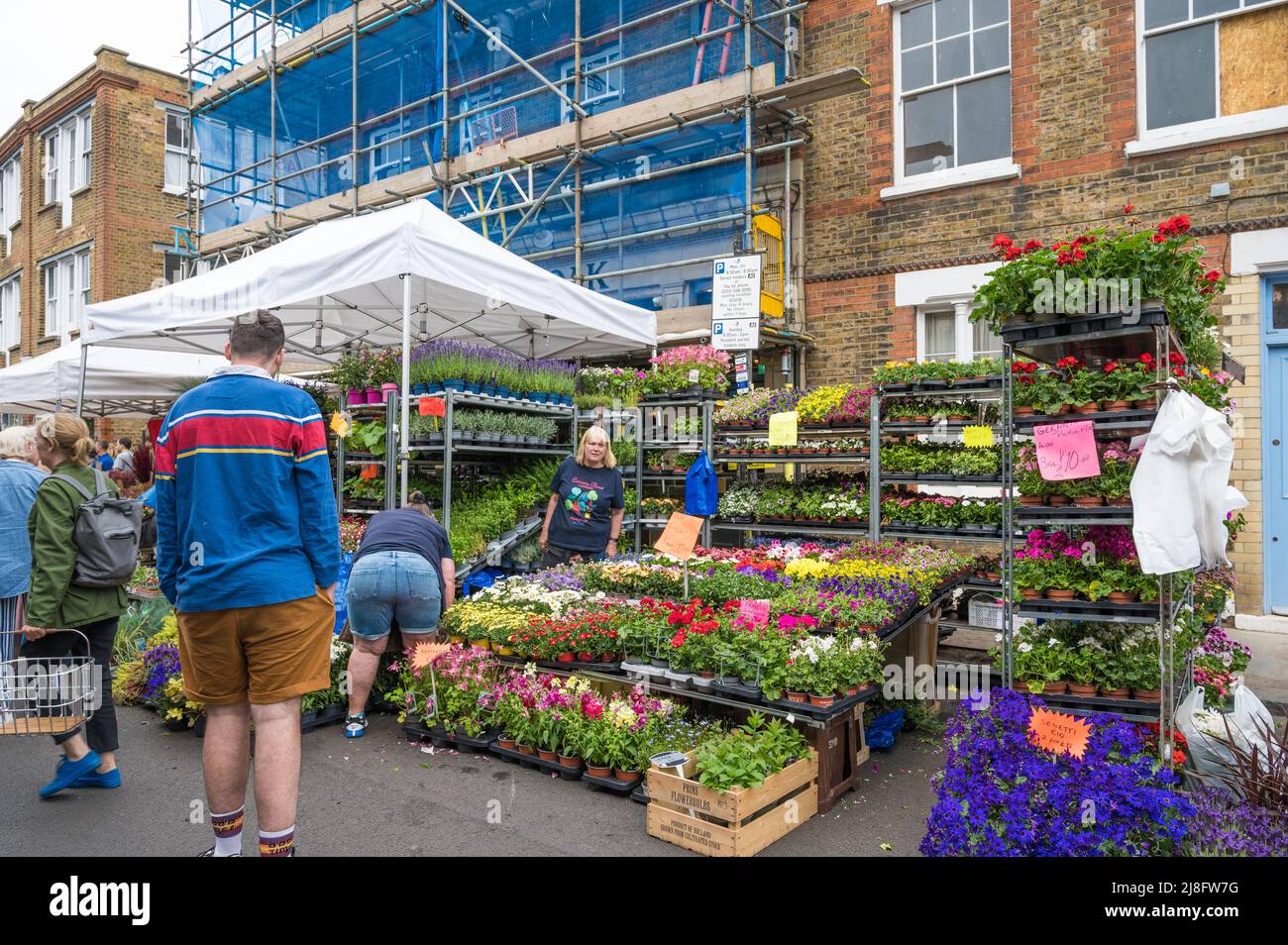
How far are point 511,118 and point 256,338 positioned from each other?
11.6 m

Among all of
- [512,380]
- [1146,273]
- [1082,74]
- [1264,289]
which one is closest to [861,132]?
[1082,74]

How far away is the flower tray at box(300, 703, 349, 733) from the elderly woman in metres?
1.69

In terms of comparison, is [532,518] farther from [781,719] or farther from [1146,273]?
[1146,273]

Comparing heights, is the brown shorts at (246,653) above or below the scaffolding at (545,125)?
below

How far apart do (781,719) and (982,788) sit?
1386mm

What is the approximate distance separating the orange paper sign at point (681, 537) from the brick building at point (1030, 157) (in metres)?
5.77

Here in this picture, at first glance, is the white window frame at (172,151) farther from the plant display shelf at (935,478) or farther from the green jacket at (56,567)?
the plant display shelf at (935,478)

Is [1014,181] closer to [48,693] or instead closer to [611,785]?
[611,785]

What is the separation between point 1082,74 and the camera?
882 centimetres

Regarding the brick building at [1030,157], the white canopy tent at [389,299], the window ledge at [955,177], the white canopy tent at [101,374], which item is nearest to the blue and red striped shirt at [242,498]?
the white canopy tent at [389,299]

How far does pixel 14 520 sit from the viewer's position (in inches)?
193

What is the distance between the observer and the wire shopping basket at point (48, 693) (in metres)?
3.87

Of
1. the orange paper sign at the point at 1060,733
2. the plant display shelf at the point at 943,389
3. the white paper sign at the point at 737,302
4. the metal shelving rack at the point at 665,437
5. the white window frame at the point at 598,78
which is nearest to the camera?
the orange paper sign at the point at 1060,733

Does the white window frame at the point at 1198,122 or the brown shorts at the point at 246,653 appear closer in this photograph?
the brown shorts at the point at 246,653
